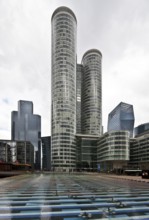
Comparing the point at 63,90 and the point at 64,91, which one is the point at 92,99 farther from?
the point at 63,90

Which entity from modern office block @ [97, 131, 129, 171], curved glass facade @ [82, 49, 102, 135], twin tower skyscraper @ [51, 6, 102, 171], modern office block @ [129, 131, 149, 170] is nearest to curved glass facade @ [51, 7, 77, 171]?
twin tower skyscraper @ [51, 6, 102, 171]

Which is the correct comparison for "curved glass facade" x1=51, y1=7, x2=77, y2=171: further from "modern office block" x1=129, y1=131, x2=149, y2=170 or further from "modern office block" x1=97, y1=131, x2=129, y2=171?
"modern office block" x1=129, y1=131, x2=149, y2=170

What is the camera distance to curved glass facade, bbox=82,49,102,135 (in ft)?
620

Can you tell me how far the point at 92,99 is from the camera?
19062 cm

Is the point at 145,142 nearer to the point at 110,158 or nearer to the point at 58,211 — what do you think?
the point at 110,158

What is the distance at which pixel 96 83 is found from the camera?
194 m

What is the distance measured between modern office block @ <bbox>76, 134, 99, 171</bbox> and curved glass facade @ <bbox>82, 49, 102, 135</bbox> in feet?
124

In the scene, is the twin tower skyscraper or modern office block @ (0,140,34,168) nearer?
the twin tower skyscraper

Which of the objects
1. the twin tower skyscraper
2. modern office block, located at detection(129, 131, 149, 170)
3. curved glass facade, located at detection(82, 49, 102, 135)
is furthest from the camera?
curved glass facade, located at detection(82, 49, 102, 135)

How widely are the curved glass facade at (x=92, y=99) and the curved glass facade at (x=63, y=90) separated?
36.9m

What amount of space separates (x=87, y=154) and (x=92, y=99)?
59.0m

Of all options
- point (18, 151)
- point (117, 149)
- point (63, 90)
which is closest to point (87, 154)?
point (117, 149)

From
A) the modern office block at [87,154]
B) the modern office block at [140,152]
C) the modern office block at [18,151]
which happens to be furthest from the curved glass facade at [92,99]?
the modern office block at [18,151]

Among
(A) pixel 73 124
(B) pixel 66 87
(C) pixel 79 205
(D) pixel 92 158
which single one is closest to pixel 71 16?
(B) pixel 66 87
